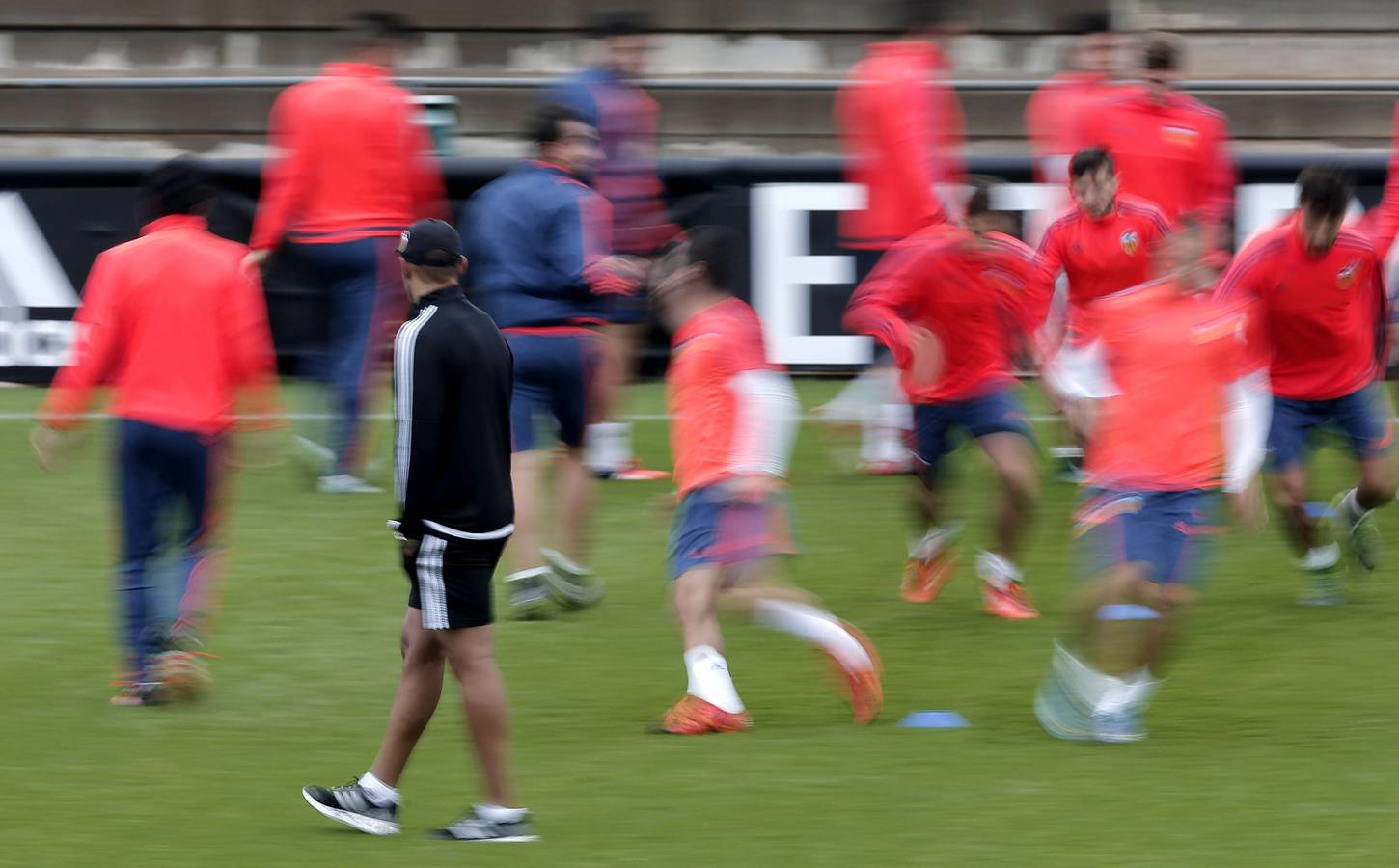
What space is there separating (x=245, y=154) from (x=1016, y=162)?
28.1 ft

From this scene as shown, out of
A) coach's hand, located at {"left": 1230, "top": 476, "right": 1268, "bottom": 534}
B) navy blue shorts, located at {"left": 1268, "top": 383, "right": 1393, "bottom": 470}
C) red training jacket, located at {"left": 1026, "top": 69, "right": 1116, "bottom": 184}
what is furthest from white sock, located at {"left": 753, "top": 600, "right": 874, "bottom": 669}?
red training jacket, located at {"left": 1026, "top": 69, "right": 1116, "bottom": 184}

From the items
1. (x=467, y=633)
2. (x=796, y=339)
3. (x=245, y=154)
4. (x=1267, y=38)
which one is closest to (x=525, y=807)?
(x=467, y=633)

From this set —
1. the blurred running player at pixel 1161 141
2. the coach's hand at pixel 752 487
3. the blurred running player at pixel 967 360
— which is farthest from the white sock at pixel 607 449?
the coach's hand at pixel 752 487

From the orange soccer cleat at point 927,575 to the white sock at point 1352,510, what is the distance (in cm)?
170

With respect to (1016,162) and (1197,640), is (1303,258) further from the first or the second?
(1016,162)

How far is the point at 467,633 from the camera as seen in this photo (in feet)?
19.5

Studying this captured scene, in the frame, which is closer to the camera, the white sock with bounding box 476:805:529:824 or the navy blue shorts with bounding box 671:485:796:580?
the white sock with bounding box 476:805:529:824

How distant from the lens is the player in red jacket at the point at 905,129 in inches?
419

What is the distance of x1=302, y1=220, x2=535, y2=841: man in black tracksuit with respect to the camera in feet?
19.3

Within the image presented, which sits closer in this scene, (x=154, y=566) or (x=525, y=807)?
(x=525, y=807)

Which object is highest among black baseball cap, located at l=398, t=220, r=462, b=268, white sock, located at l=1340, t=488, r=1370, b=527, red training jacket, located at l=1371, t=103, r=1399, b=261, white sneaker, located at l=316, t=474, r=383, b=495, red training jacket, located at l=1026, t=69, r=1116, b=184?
black baseball cap, located at l=398, t=220, r=462, b=268

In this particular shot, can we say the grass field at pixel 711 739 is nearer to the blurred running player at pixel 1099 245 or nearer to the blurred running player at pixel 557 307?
the blurred running player at pixel 557 307

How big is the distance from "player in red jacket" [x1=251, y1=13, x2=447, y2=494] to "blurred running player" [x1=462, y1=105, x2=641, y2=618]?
1864 millimetres

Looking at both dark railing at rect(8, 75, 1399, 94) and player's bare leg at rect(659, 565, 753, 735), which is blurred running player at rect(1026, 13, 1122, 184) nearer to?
player's bare leg at rect(659, 565, 753, 735)
